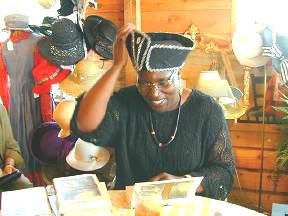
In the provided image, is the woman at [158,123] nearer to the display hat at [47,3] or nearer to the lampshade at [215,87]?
the lampshade at [215,87]

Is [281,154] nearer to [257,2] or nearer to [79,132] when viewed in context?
[257,2]

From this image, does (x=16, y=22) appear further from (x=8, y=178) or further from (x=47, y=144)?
(x=8, y=178)

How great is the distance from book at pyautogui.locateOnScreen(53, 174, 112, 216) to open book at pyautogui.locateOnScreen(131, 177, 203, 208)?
0.12 meters

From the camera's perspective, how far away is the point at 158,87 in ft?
4.58

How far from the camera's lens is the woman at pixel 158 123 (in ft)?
4.53

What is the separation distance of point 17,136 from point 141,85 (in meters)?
1.52

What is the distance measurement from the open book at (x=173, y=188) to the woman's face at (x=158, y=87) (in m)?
0.34

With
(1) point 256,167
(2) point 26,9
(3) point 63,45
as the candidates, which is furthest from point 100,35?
(1) point 256,167

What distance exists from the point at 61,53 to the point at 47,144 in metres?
0.62

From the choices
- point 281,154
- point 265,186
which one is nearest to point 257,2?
point 281,154

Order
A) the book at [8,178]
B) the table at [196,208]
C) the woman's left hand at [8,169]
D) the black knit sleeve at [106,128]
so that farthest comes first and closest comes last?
1. the woman's left hand at [8,169]
2. the book at [8,178]
3. the black knit sleeve at [106,128]
4. the table at [196,208]

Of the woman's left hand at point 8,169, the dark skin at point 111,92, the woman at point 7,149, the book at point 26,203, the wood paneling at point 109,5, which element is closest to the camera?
the book at point 26,203

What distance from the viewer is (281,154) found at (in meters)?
2.42

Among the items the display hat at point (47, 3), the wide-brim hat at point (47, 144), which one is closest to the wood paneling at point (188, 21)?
the display hat at point (47, 3)
